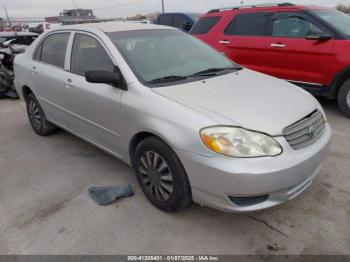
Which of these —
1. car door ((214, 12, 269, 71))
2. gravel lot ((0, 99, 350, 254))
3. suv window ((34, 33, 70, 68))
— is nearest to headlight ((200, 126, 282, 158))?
gravel lot ((0, 99, 350, 254))

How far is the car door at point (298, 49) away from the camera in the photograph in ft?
16.6

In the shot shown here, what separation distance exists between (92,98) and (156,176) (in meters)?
1.14

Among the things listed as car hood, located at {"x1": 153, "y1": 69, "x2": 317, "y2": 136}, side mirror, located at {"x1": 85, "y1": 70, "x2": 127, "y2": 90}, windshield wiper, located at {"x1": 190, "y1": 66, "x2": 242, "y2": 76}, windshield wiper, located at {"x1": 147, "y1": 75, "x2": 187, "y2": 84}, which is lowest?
car hood, located at {"x1": 153, "y1": 69, "x2": 317, "y2": 136}

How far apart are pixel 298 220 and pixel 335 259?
0.46m

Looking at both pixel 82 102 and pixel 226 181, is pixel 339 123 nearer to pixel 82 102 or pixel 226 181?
pixel 226 181

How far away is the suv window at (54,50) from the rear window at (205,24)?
351 centimetres

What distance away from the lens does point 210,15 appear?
680cm

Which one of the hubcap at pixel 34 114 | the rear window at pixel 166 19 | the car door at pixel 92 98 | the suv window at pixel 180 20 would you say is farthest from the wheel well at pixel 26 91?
the rear window at pixel 166 19

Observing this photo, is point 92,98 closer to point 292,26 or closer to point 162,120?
point 162,120

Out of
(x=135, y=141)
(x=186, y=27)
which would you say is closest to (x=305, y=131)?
(x=135, y=141)

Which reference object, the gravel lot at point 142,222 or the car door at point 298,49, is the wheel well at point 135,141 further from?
the car door at point 298,49

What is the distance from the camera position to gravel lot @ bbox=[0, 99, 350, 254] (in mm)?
2463

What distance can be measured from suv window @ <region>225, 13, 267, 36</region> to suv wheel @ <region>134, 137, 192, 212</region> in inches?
162

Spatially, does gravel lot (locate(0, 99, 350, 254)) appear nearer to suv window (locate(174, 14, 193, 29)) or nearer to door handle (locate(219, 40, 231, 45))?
door handle (locate(219, 40, 231, 45))
